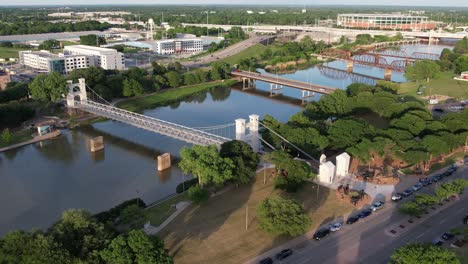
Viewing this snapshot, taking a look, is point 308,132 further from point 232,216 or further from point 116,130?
point 116,130

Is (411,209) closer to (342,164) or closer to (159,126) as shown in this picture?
(342,164)

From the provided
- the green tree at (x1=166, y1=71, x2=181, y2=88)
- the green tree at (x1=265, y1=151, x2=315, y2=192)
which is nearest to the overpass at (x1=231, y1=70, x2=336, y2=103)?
the green tree at (x1=166, y1=71, x2=181, y2=88)

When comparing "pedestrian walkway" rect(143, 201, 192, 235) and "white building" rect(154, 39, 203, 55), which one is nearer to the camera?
Answer: "pedestrian walkway" rect(143, 201, 192, 235)

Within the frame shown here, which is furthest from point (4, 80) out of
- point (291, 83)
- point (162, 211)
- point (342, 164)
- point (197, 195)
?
point (342, 164)

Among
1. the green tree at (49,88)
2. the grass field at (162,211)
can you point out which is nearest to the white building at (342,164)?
the grass field at (162,211)

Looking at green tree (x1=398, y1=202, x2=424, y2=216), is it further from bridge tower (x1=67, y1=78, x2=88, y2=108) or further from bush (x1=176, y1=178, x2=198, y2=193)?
bridge tower (x1=67, y1=78, x2=88, y2=108)

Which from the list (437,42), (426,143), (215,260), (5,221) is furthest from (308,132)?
(437,42)
